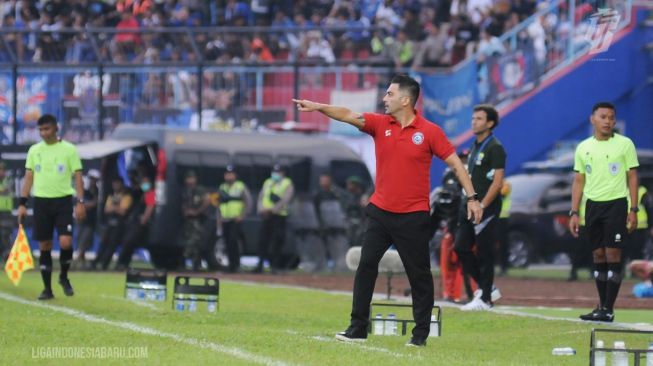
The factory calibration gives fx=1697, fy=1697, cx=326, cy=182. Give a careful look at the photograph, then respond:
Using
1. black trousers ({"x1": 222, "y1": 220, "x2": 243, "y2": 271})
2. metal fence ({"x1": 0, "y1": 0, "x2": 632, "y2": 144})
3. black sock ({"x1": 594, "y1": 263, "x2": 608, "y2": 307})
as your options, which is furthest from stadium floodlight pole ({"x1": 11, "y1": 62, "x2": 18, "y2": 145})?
black sock ({"x1": 594, "y1": 263, "x2": 608, "y2": 307})

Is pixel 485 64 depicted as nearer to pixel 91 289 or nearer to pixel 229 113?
pixel 229 113

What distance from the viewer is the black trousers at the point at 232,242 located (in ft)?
90.6

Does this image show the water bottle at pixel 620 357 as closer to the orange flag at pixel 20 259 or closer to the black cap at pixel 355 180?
the orange flag at pixel 20 259

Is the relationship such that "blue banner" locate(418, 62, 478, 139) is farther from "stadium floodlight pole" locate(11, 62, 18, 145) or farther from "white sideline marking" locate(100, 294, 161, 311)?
"white sideline marking" locate(100, 294, 161, 311)

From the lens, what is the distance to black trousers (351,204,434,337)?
1267 cm

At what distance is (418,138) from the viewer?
12.5m

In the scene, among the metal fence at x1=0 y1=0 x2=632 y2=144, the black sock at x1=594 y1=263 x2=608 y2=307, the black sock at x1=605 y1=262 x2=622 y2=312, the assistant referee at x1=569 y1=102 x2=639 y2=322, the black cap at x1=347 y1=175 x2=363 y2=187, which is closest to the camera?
the assistant referee at x1=569 y1=102 x2=639 y2=322

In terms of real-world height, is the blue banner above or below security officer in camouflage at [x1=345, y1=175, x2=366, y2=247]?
above

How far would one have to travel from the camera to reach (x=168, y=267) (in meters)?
28.5

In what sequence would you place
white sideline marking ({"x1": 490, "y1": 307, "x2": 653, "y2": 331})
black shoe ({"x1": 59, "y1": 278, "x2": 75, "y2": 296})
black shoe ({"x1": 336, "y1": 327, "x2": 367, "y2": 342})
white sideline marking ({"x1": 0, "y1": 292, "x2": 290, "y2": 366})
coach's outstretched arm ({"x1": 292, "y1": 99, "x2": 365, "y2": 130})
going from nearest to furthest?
white sideline marking ({"x1": 0, "y1": 292, "x2": 290, "y2": 366}) < coach's outstretched arm ({"x1": 292, "y1": 99, "x2": 365, "y2": 130}) < black shoe ({"x1": 336, "y1": 327, "x2": 367, "y2": 342}) < white sideline marking ({"x1": 490, "y1": 307, "x2": 653, "y2": 331}) < black shoe ({"x1": 59, "y1": 278, "x2": 75, "y2": 296})

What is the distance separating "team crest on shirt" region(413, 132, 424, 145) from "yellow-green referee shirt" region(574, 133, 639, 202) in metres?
3.63

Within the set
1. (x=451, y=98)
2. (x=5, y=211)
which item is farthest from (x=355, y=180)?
(x=5, y=211)

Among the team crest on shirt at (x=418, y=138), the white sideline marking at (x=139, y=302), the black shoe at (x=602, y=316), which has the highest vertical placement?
the team crest on shirt at (x=418, y=138)

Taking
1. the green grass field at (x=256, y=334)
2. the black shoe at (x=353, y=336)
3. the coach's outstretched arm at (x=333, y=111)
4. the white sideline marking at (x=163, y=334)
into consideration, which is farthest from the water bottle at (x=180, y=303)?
the coach's outstretched arm at (x=333, y=111)
